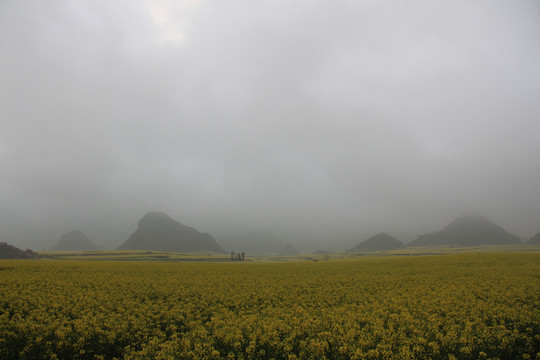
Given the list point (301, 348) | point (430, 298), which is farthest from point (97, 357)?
point (430, 298)

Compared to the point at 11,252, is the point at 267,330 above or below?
above

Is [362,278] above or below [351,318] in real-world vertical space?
below

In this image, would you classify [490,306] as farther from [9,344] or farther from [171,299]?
[9,344]

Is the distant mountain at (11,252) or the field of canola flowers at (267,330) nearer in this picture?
the field of canola flowers at (267,330)

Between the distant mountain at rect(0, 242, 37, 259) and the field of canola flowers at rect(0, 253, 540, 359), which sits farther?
the distant mountain at rect(0, 242, 37, 259)

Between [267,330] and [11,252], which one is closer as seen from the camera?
[267,330]

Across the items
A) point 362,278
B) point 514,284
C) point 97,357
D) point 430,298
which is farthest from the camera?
point 362,278

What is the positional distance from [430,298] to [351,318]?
7.23m

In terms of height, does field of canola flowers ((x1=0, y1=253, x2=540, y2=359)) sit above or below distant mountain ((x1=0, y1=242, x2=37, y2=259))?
above

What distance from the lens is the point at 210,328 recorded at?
10617 mm

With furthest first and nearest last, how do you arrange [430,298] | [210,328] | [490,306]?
1. [430,298]
2. [490,306]
3. [210,328]

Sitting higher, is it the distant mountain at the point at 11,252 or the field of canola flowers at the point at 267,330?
the field of canola flowers at the point at 267,330

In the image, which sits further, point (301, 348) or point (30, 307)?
point (30, 307)

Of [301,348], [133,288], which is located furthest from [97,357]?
[133,288]
